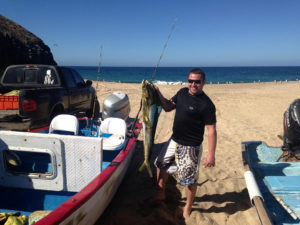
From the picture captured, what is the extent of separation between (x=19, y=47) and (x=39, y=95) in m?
30.9

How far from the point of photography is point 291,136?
439 cm

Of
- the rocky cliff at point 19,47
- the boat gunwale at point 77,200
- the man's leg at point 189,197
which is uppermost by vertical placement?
the rocky cliff at point 19,47

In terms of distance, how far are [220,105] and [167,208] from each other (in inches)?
412

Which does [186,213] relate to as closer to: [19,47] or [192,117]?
[192,117]

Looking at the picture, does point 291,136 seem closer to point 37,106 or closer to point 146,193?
point 146,193

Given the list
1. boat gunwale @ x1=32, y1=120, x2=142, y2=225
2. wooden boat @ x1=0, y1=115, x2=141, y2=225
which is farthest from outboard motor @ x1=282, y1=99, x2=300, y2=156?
boat gunwale @ x1=32, y1=120, x2=142, y2=225

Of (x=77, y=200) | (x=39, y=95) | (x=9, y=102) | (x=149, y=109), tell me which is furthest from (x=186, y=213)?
(x=9, y=102)

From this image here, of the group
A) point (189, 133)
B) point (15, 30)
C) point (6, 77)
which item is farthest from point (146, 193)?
point (15, 30)

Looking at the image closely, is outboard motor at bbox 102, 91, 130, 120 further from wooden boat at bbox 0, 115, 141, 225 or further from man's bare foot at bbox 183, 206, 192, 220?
man's bare foot at bbox 183, 206, 192, 220

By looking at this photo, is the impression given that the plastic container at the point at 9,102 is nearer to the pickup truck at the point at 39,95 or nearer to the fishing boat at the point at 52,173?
the pickup truck at the point at 39,95

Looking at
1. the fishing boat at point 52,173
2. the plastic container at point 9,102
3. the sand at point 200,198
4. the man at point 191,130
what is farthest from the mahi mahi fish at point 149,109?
the plastic container at point 9,102

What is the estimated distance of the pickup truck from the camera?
5.01m

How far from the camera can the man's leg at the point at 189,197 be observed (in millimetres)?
3309

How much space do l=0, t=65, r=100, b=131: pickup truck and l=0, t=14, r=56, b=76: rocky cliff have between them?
22.7m
